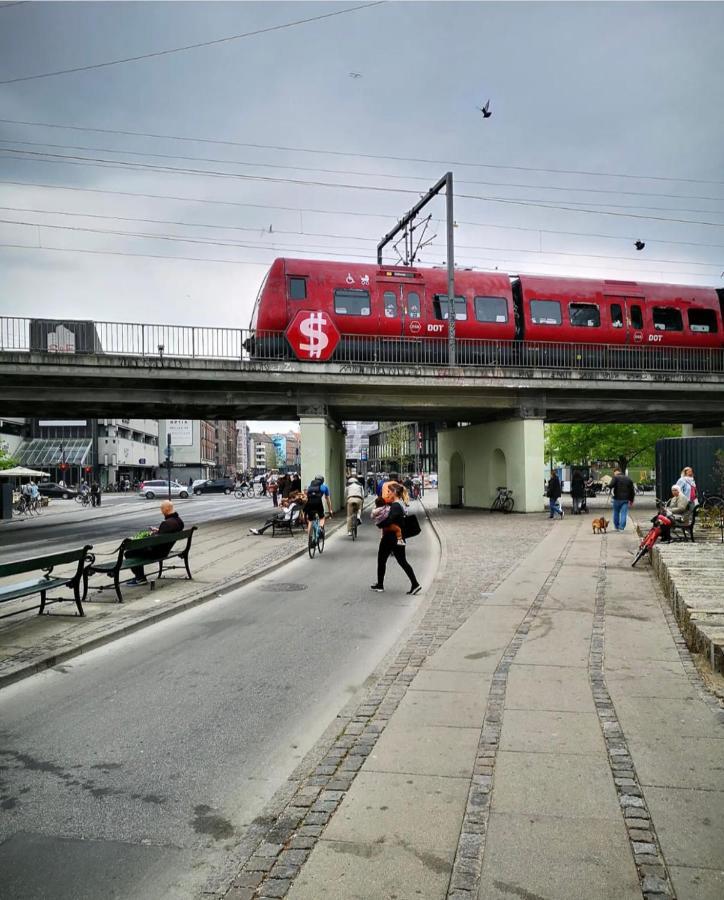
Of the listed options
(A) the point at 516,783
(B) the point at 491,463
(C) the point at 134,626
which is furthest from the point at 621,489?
(A) the point at 516,783

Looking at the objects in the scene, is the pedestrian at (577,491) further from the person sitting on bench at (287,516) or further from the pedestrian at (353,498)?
the person sitting on bench at (287,516)

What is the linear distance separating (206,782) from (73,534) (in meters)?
23.2

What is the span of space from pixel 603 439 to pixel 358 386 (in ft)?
107

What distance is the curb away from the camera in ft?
21.6

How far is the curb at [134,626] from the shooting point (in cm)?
659

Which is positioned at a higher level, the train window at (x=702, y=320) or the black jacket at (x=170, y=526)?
the train window at (x=702, y=320)

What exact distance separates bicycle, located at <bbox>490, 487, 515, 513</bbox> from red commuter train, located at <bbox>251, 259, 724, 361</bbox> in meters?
6.97

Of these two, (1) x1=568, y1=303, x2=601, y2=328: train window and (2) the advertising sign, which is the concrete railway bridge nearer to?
(1) x1=568, y1=303, x2=601, y2=328: train window

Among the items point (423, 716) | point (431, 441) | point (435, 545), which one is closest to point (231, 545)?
point (435, 545)

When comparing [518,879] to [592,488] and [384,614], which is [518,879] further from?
[592,488]

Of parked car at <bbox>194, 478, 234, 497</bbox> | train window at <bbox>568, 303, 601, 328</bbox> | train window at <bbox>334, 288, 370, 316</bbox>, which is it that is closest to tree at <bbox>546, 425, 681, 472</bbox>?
train window at <bbox>568, 303, 601, 328</bbox>

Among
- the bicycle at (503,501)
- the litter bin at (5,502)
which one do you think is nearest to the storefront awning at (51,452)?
the litter bin at (5,502)

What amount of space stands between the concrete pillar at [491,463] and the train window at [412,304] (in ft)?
22.8

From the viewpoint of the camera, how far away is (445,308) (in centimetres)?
2595
